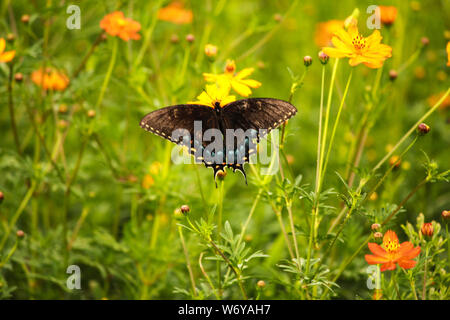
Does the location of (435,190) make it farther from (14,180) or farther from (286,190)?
(14,180)

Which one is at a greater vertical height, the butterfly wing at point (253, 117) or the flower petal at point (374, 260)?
the butterfly wing at point (253, 117)

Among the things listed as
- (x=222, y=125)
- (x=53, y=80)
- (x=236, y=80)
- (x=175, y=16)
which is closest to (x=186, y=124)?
(x=222, y=125)

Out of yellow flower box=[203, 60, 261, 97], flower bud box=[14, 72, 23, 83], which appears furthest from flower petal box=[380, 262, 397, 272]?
flower bud box=[14, 72, 23, 83]

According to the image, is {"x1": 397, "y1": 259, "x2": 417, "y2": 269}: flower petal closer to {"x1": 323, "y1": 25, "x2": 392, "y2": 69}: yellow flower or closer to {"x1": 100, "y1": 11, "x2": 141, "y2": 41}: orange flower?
{"x1": 323, "y1": 25, "x2": 392, "y2": 69}: yellow flower

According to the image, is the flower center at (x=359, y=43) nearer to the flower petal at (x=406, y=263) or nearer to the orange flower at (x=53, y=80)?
the flower petal at (x=406, y=263)

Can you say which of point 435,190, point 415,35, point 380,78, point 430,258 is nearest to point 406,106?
point 415,35

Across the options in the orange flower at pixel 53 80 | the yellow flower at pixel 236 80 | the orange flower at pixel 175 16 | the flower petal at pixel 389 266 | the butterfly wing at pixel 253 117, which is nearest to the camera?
the flower petal at pixel 389 266

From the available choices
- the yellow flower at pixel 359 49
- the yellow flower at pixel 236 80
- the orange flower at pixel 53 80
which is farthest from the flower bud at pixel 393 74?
the orange flower at pixel 53 80

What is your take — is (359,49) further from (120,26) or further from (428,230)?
(120,26)
